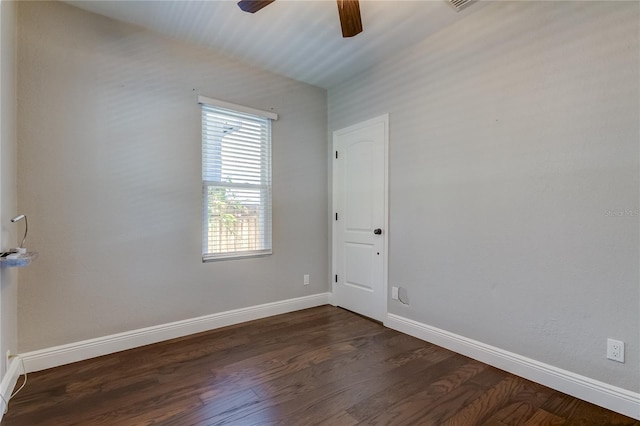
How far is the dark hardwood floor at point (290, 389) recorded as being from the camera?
172 cm

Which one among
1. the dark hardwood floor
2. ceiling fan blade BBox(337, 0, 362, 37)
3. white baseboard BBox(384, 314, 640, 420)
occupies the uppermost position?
ceiling fan blade BBox(337, 0, 362, 37)

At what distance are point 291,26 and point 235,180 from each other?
1.55m

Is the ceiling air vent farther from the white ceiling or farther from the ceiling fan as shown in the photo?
the ceiling fan

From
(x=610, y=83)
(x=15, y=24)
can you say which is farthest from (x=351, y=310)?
(x=15, y=24)

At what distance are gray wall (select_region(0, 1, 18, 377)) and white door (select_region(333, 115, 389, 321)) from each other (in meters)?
2.90

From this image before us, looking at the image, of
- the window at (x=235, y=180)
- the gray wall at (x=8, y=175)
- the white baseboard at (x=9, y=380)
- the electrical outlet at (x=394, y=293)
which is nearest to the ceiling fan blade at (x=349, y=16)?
the window at (x=235, y=180)

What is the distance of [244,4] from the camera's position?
1.95m

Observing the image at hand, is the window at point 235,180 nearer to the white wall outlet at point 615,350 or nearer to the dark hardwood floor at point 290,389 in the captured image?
the dark hardwood floor at point 290,389

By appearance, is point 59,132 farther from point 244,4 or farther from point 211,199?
point 244,4

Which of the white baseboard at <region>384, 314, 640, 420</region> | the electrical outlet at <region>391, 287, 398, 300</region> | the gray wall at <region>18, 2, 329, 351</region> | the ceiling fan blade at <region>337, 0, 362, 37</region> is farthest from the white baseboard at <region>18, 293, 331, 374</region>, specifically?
the ceiling fan blade at <region>337, 0, 362, 37</region>

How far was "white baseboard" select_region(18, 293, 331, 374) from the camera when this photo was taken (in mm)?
2256

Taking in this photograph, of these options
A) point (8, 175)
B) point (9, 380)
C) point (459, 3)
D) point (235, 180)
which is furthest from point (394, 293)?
point (8, 175)

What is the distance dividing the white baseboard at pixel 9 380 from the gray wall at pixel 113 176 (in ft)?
0.51

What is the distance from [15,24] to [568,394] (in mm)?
4533
